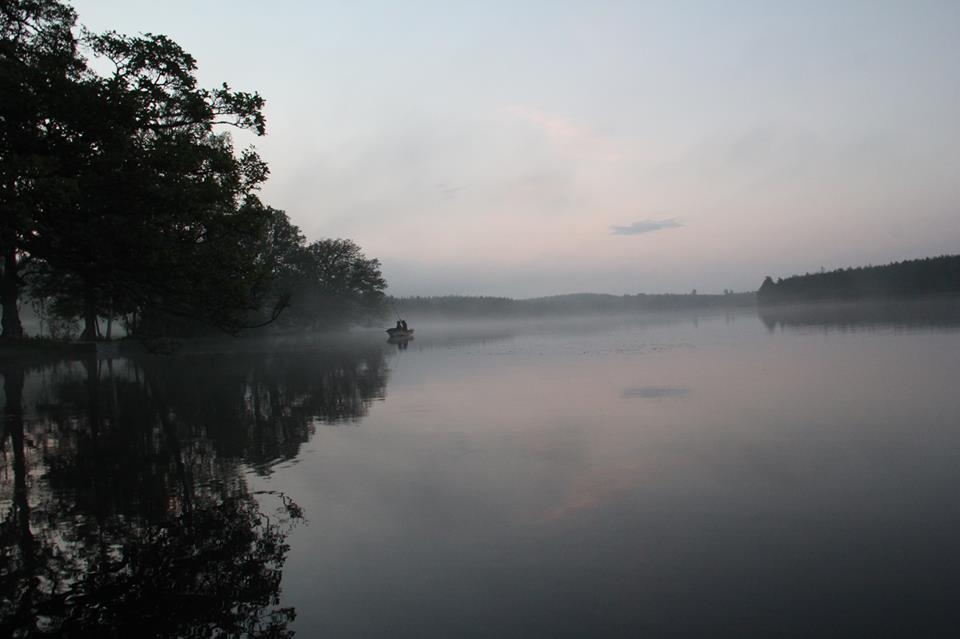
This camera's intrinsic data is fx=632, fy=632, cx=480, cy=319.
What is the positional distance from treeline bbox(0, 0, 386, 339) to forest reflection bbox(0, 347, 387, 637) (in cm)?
350

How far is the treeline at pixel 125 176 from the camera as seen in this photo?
13.4m

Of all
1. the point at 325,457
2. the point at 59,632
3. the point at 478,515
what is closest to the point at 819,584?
the point at 478,515

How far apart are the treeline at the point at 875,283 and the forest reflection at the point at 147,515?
152m

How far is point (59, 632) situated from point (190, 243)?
→ 1167 cm

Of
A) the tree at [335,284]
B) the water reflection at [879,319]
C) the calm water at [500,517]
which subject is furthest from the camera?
the tree at [335,284]

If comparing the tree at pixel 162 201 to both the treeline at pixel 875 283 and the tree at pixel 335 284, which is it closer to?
the tree at pixel 335 284

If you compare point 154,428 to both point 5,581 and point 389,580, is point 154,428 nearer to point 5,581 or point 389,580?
point 5,581

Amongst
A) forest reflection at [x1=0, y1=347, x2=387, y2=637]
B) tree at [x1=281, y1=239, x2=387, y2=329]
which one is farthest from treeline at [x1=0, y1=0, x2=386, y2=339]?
tree at [x1=281, y1=239, x2=387, y2=329]

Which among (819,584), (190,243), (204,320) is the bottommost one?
(819,584)

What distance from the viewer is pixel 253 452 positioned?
13.6 m

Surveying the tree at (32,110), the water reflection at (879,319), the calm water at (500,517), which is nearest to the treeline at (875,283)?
the water reflection at (879,319)

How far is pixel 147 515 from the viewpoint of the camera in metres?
9.16

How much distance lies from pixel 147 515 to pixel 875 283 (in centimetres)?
17911

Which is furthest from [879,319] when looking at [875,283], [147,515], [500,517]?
[875,283]
